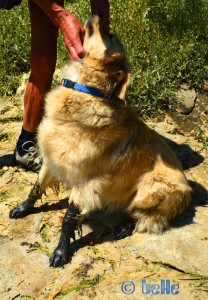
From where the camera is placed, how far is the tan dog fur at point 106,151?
3.07 meters

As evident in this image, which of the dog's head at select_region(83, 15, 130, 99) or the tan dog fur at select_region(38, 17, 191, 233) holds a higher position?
the dog's head at select_region(83, 15, 130, 99)

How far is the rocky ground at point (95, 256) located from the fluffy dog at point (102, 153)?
134 mm

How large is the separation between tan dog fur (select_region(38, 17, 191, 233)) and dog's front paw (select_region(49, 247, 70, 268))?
353 millimetres

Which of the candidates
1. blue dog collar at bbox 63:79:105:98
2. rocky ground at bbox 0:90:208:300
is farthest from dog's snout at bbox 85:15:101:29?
rocky ground at bbox 0:90:208:300

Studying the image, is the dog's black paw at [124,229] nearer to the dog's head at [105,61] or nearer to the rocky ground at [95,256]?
Result: the rocky ground at [95,256]

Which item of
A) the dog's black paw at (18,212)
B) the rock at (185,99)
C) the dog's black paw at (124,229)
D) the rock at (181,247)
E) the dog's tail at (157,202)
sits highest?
the rock at (185,99)

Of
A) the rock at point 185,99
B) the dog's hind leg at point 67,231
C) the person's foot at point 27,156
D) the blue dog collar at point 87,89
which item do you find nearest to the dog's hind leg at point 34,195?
the dog's hind leg at point 67,231

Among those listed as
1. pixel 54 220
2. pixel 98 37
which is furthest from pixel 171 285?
pixel 98 37

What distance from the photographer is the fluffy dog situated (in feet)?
10.1

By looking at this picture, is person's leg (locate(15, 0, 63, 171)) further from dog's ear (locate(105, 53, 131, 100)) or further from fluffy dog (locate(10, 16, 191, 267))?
dog's ear (locate(105, 53, 131, 100))

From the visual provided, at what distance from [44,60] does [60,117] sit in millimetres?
857

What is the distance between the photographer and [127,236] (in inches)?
146

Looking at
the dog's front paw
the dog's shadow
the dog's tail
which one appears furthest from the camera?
the dog's shadow

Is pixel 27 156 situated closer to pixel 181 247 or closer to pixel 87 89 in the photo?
pixel 87 89
